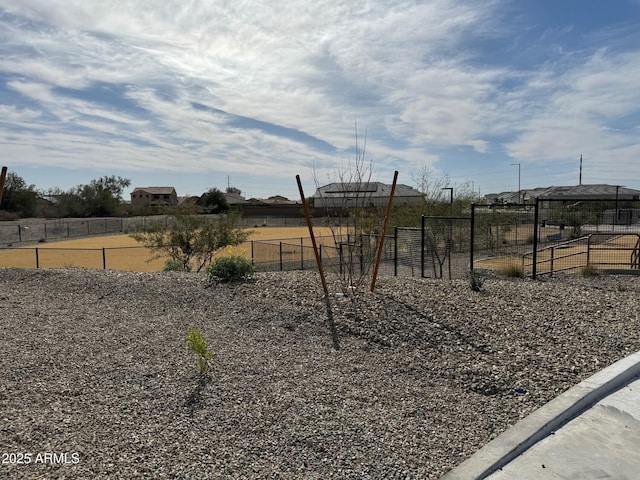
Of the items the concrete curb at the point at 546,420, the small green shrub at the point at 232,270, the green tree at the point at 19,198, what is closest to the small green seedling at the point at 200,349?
the concrete curb at the point at 546,420

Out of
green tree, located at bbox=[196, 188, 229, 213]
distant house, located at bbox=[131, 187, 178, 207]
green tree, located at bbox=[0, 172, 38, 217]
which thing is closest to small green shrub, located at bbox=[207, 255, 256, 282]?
green tree, located at bbox=[0, 172, 38, 217]

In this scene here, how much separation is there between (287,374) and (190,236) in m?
16.4

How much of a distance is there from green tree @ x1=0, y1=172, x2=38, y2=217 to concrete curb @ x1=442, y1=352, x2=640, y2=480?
232 ft

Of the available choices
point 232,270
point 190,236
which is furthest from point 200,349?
point 190,236

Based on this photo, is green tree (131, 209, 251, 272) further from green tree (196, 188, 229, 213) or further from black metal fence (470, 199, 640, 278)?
green tree (196, 188, 229, 213)

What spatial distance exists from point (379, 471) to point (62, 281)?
29.1 feet

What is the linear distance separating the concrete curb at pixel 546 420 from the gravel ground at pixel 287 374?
17 cm

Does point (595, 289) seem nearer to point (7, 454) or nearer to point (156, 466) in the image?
point (156, 466)

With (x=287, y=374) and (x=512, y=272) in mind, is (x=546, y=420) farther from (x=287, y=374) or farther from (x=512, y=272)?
(x=512, y=272)

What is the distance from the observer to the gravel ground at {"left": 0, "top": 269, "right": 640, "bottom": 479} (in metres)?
3.76

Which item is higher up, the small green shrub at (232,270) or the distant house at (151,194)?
the distant house at (151,194)

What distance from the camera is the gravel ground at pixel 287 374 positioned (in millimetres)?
3764

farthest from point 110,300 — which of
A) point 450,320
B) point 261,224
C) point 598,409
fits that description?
point 261,224

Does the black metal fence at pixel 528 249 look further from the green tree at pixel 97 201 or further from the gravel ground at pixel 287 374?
the green tree at pixel 97 201
